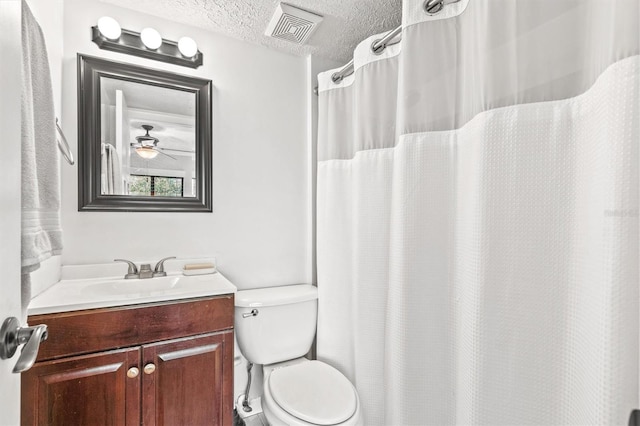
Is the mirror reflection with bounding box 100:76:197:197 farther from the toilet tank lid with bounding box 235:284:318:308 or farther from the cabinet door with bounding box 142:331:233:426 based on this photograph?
the cabinet door with bounding box 142:331:233:426

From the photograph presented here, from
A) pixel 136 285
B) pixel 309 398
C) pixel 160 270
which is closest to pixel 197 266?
pixel 160 270

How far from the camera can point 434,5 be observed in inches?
43.2

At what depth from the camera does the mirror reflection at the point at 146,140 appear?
1521 millimetres

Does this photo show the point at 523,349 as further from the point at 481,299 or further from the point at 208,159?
the point at 208,159

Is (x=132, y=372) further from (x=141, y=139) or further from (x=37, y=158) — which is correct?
(x=141, y=139)

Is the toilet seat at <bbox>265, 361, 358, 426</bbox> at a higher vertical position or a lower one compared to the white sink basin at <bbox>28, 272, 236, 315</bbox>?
lower

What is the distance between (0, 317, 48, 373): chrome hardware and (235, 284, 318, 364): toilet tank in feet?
3.27

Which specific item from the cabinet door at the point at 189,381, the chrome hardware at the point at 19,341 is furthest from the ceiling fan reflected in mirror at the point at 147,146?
the chrome hardware at the point at 19,341

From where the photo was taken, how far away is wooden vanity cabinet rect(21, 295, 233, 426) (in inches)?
41.8

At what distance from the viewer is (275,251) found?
1927 mm

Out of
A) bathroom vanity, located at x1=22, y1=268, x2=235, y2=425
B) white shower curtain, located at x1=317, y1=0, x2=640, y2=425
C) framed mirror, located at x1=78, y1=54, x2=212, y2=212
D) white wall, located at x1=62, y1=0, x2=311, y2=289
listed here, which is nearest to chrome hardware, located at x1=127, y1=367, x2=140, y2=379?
bathroom vanity, located at x1=22, y1=268, x2=235, y2=425

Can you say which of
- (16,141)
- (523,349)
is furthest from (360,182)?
(16,141)

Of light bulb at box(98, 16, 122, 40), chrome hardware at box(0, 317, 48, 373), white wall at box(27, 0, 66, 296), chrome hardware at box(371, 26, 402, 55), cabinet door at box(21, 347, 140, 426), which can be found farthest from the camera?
light bulb at box(98, 16, 122, 40)

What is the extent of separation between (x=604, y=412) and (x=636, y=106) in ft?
2.18
